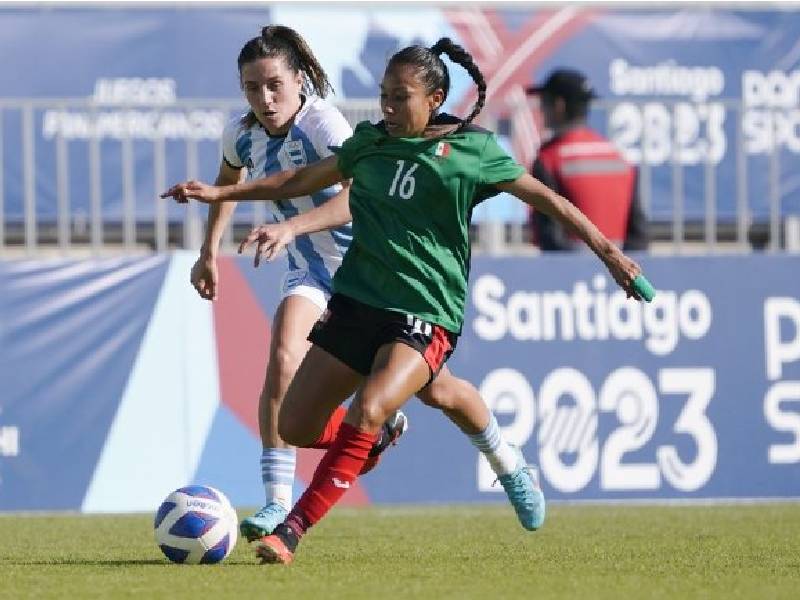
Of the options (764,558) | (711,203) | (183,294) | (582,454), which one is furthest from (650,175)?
(764,558)

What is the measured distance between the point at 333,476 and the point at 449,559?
0.83 meters

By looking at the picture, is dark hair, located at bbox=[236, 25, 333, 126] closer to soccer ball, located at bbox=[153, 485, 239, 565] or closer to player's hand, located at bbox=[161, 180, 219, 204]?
player's hand, located at bbox=[161, 180, 219, 204]

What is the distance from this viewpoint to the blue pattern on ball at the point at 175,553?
24.1ft

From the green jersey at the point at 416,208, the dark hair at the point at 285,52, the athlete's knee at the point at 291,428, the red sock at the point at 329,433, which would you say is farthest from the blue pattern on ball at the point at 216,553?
the dark hair at the point at 285,52

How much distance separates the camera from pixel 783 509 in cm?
1095

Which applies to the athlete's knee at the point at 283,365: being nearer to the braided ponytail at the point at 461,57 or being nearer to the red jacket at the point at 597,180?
the braided ponytail at the point at 461,57

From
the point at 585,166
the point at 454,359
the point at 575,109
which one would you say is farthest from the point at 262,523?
the point at 575,109

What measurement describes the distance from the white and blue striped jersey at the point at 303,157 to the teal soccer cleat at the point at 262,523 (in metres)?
1.08

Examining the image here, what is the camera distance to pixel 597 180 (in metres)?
11.8

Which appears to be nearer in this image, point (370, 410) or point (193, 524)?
point (370, 410)

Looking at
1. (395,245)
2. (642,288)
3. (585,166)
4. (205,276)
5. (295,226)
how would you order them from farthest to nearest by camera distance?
(585,166), (205,276), (395,245), (295,226), (642,288)

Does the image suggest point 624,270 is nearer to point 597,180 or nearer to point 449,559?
point 449,559

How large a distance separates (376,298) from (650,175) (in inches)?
292

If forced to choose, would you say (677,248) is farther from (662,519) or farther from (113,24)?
(113,24)
